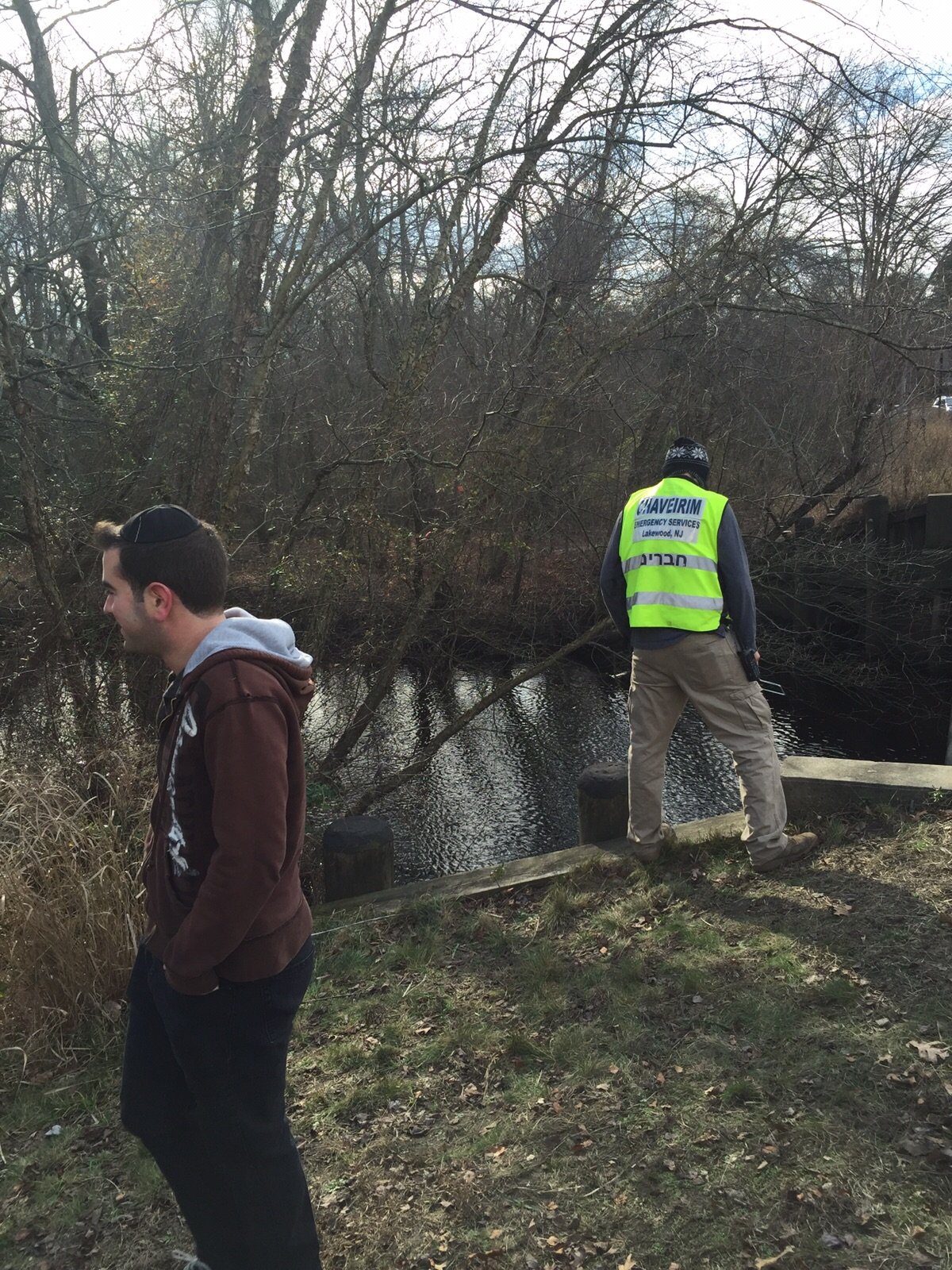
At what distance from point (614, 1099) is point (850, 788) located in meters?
2.79

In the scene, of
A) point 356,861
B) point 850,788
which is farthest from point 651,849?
point 356,861

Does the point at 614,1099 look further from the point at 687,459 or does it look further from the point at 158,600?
the point at 687,459

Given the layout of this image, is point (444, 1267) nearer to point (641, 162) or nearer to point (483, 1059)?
point (483, 1059)

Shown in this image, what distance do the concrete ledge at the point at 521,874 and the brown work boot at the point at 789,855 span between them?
0.42 m

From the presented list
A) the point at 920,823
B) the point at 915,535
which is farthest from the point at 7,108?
the point at 915,535

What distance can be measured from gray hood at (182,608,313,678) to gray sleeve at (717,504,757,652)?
3036 mm

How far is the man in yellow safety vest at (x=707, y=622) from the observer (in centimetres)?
478

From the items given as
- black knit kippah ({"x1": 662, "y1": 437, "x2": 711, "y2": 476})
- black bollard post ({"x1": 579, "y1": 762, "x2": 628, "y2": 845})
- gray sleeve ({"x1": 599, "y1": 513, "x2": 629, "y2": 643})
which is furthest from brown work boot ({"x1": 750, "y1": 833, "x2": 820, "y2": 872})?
black knit kippah ({"x1": 662, "y1": 437, "x2": 711, "y2": 476})

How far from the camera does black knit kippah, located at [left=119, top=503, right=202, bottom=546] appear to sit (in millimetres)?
2084

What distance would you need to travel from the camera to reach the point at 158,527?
209 centimetres

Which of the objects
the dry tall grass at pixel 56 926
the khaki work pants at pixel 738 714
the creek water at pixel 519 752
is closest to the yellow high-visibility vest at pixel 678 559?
the khaki work pants at pixel 738 714

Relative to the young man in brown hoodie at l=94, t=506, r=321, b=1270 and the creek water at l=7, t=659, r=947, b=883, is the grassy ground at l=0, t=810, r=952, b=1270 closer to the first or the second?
the young man in brown hoodie at l=94, t=506, r=321, b=1270

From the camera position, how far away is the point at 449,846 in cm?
906

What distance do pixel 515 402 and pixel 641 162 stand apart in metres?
2.30
